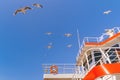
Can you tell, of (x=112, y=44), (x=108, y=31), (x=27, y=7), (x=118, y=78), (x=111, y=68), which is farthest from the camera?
(x=108, y=31)

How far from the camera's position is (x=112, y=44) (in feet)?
72.0

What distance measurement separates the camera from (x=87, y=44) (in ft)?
78.2

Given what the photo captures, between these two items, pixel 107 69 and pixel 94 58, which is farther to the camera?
pixel 94 58

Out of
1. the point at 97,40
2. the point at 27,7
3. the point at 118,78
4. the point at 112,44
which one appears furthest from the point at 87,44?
the point at 118,78

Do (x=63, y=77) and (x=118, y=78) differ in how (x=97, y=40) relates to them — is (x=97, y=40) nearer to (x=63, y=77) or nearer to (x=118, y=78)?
(x=63, y=77)

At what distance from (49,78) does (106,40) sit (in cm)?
721

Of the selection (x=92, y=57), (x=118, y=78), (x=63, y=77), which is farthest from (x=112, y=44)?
(x=118, y=78)

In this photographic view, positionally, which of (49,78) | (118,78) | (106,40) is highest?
(106,40)

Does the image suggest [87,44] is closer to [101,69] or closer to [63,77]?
[63,77]

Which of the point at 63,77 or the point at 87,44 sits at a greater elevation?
the point at 87,44

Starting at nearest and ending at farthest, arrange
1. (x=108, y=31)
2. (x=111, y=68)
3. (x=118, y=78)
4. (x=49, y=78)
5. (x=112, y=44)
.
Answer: (x=111, y=68) → (x=118, y=78) → (x=112, y=44) → (x=108, y=31) → (x=49, y=78)

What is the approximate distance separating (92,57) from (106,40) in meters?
1.86

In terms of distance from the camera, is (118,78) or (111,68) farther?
(118,78)

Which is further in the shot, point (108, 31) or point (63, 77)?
point (63, 77)
